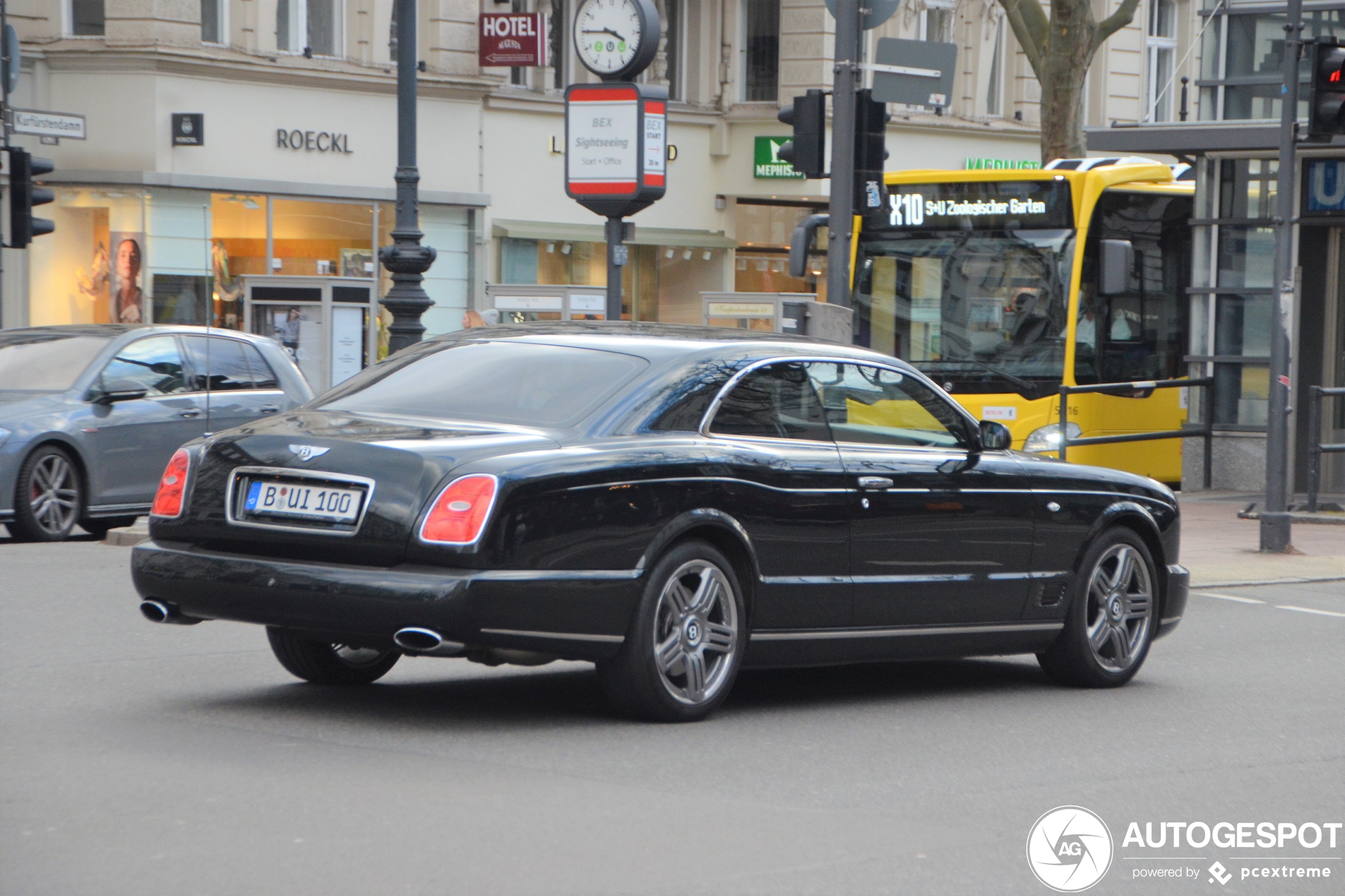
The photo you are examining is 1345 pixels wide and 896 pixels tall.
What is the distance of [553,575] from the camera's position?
22.6 ft

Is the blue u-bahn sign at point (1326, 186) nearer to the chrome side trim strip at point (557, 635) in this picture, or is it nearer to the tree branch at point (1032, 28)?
the tree branch at point (1032, 28)

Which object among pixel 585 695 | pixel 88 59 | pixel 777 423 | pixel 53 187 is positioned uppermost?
pixel 88 59

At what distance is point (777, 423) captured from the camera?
788 cm

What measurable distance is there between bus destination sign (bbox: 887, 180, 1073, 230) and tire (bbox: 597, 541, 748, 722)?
10.4 meters

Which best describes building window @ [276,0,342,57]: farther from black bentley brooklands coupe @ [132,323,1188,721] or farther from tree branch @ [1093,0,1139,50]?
black bentley brooklands coupe @ [132,323,1188,721]

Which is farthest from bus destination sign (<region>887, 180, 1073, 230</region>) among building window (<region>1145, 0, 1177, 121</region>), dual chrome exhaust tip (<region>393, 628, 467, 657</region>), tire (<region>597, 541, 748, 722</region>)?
building window (<region>1145, 0, 1177, 121</region>)

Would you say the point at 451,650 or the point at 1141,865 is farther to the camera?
the point at 451,650

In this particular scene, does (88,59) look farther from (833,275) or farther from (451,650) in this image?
(451,650)

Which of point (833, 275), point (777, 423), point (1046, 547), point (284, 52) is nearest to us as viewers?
point (777, 423)

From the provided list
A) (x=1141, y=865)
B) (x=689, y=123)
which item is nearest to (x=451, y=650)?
(x=1141, y=865)

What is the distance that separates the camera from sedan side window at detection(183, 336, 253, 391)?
50.3 ft

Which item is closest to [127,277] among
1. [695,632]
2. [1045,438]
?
[1045,438]

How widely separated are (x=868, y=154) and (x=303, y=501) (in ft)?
27.2

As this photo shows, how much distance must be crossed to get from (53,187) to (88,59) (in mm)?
1736
